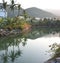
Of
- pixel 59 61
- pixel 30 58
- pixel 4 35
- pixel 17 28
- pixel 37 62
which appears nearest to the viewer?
pixel 59 61

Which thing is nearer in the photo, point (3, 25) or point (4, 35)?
point (4, 35)

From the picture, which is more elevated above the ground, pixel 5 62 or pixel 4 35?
pixel 5 62

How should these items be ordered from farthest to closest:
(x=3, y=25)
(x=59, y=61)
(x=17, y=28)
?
(x=17, y=28) < (x=3, y=25) < (x=59, y=61)

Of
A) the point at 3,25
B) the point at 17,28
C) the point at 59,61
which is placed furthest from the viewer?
the point at 17,28

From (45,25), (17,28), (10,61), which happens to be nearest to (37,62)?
(10,61)

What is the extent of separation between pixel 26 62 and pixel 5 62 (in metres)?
1.29

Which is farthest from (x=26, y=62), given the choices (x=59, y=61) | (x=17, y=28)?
(x=17, y=28)

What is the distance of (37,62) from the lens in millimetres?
14492

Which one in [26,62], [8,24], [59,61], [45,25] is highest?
[59,61]

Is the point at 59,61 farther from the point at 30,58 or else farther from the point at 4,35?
the point at 4,35

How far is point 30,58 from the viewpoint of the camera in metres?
15.8

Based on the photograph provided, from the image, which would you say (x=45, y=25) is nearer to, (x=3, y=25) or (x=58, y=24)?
(x=58, y=24)

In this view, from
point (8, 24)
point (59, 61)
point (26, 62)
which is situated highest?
point (59, 61)

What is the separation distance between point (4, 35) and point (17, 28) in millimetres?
9521
